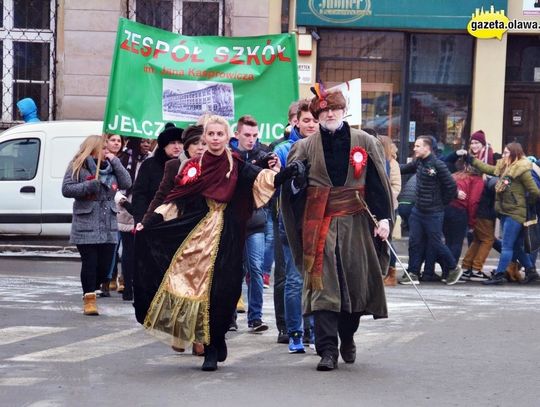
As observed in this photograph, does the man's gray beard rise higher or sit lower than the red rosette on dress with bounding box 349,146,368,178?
higher

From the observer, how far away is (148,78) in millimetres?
13641

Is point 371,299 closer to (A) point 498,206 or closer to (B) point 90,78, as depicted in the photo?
(A) point 498,206

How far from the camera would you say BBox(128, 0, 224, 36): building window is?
73.2 feet

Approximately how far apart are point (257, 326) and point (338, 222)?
2.21 meters

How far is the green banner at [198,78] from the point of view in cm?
1348

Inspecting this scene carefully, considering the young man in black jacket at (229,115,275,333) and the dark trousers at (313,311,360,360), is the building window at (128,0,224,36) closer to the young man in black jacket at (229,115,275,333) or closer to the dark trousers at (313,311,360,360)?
the young man in black jacket at (229,115,275,333)

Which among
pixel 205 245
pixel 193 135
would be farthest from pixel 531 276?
pixel 205 245

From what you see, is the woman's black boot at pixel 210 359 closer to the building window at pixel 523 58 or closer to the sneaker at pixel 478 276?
the sneaker at pixel 478 276

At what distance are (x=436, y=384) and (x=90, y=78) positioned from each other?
15.0m

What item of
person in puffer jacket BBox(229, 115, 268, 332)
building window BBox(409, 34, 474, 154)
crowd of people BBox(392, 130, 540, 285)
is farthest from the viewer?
building window BBox(409, 34, 474, 154)

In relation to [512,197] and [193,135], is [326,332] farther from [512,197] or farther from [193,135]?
[512,197]

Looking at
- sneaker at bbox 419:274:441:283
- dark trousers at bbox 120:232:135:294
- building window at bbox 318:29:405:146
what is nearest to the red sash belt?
dark trousers at bbox 120:232:135:294

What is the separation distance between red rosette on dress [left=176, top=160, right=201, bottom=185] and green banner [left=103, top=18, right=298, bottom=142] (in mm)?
4436

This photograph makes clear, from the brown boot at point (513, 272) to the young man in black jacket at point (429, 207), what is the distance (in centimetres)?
83
